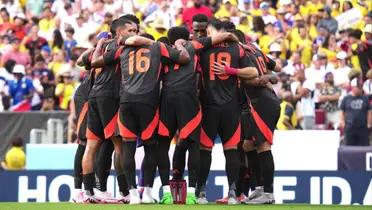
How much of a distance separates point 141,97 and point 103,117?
0.77 meters

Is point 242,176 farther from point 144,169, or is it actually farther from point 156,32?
point 156,32

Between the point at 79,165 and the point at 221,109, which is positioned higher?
the point at 221,109

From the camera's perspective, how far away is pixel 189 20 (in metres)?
27.0

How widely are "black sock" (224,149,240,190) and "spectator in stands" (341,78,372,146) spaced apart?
7215 millimetres

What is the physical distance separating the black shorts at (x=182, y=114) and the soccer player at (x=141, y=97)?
0.11m

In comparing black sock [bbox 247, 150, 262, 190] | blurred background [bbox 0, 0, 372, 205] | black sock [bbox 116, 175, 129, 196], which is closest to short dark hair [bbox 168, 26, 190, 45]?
black sock [bbox 247, 150, 262, 190]

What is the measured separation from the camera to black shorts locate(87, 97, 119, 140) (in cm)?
1570

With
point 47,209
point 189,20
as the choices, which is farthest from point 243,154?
point 189,20

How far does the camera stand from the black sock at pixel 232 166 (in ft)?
51.1

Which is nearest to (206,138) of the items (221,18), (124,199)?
(124,199)

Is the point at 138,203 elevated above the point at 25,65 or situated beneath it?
situated beneath

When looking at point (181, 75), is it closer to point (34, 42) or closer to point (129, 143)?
point (129, 143)

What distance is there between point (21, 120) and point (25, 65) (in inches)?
133

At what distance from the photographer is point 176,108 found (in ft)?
50.5
